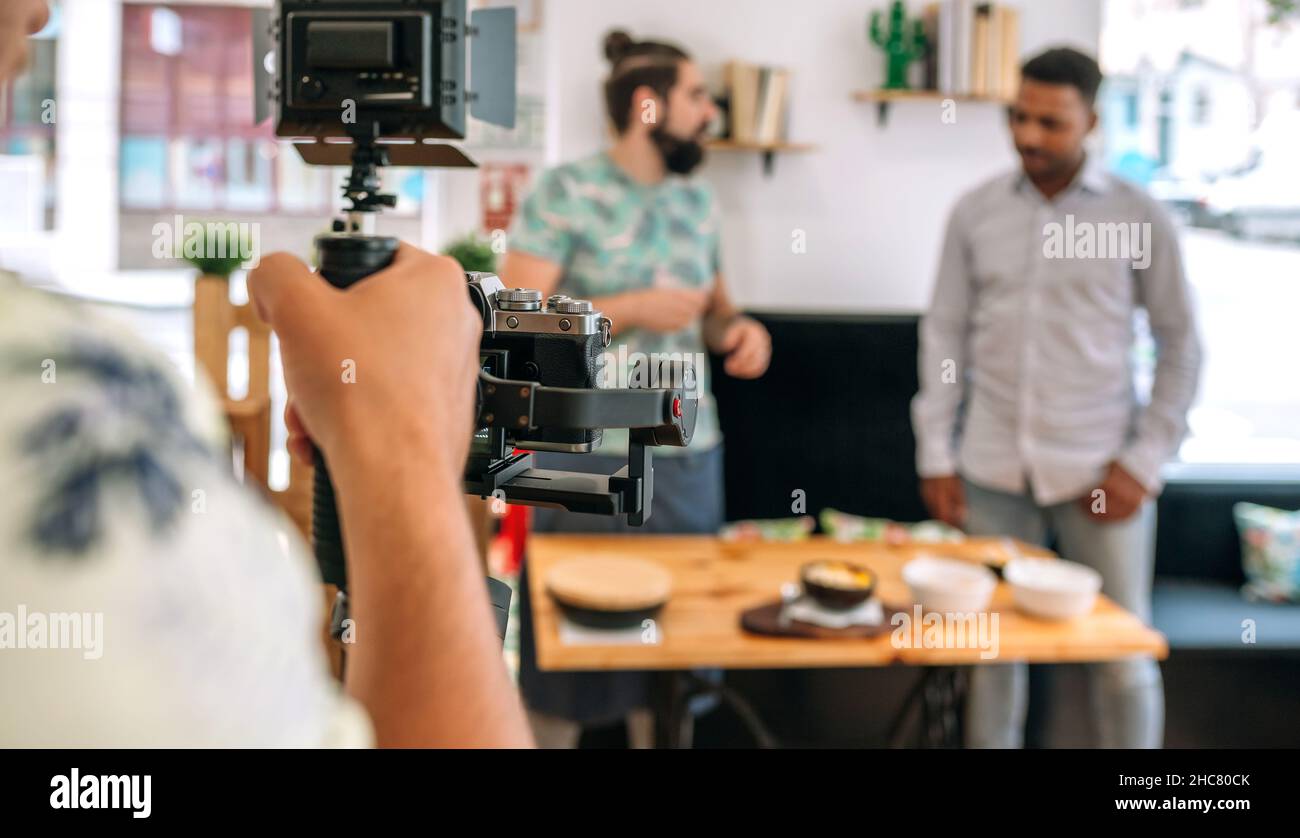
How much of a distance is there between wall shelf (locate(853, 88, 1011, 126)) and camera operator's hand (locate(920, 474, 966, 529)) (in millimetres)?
1352

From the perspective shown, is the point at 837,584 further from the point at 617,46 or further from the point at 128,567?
the point at 128,567

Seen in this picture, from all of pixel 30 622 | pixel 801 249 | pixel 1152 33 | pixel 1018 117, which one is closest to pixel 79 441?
pixel 30 622

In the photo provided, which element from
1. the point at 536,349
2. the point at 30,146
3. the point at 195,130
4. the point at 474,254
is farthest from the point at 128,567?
the point at 195,130

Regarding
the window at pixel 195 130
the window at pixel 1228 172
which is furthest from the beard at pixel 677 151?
the window at pixel 195 130

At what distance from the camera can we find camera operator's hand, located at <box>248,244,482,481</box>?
1.63ft

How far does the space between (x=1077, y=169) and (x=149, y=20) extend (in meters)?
5.40

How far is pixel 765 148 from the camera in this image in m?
3.27

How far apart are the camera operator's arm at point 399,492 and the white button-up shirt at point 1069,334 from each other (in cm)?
207

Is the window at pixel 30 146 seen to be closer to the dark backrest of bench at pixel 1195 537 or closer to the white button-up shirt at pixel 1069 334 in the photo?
the white button-up shirt at pixel 1069 334

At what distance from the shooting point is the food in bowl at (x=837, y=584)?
5.96 ft

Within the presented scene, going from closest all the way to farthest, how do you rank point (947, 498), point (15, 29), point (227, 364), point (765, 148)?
1. point (15, 29)
2. point (947, 498)
3. point (227, 364)
4. point (765, 148)

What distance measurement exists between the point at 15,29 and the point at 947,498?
2314mm

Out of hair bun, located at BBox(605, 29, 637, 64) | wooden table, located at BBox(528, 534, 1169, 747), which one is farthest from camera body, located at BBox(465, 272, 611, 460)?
hair bun, located at BBox(605, 29, 637, 64)

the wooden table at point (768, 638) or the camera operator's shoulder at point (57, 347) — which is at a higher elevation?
the camera operator's shoulder at point (57, 347)
